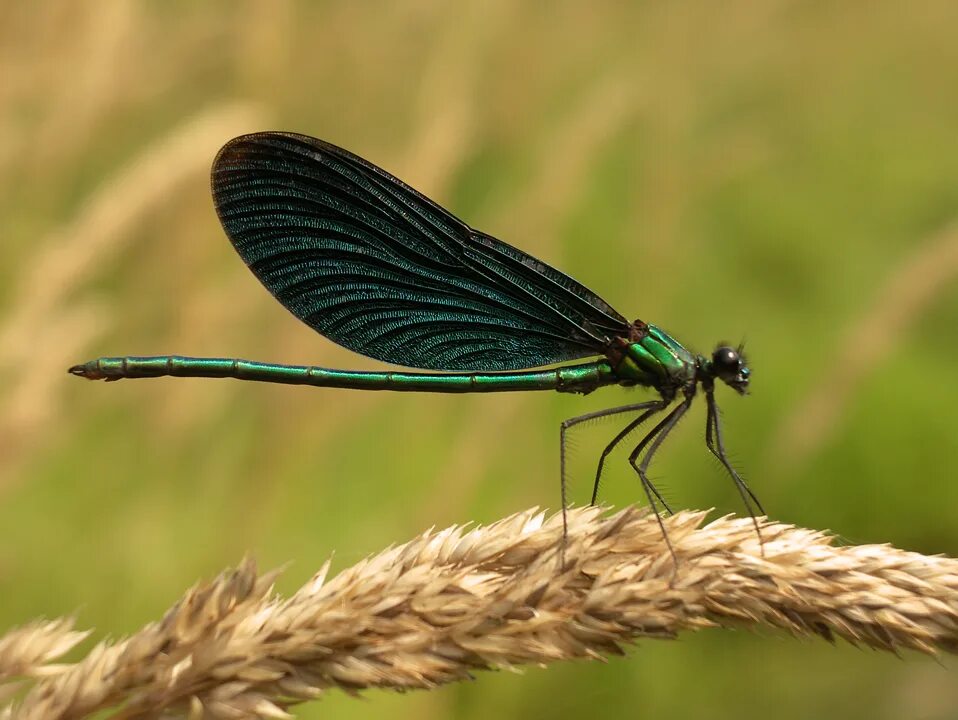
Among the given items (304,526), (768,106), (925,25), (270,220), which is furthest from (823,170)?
(270,220)

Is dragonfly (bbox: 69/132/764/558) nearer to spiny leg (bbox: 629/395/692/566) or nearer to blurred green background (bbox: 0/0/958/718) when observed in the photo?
spiny leg (bbox: 629/395/692/566)

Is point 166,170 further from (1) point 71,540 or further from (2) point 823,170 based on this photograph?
(2) point 823,170

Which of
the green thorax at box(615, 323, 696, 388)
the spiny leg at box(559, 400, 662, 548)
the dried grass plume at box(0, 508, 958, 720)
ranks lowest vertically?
the dried grass plume at box(0, 508, 958, 720)

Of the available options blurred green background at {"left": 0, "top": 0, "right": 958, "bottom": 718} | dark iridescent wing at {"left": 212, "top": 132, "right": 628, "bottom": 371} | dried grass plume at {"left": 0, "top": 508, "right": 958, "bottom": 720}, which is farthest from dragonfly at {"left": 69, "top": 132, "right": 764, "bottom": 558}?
dried grass plume at {"left": 0, "top": 508, "right": 958, "bottom": 720}

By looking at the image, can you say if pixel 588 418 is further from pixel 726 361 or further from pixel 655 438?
pixel 726 361

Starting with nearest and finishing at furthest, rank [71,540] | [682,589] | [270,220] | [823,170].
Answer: [682,589], [270,220], [71,540], [823,170]

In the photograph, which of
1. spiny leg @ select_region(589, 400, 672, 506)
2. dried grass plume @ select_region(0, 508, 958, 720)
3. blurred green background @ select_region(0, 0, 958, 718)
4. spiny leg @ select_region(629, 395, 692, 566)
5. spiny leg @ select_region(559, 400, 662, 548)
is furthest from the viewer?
blurred green background @ select_region(0, 0, 958, 718)

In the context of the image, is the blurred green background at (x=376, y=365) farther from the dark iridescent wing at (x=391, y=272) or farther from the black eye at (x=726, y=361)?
the dark iridescent wing at (x=391, y=272)
